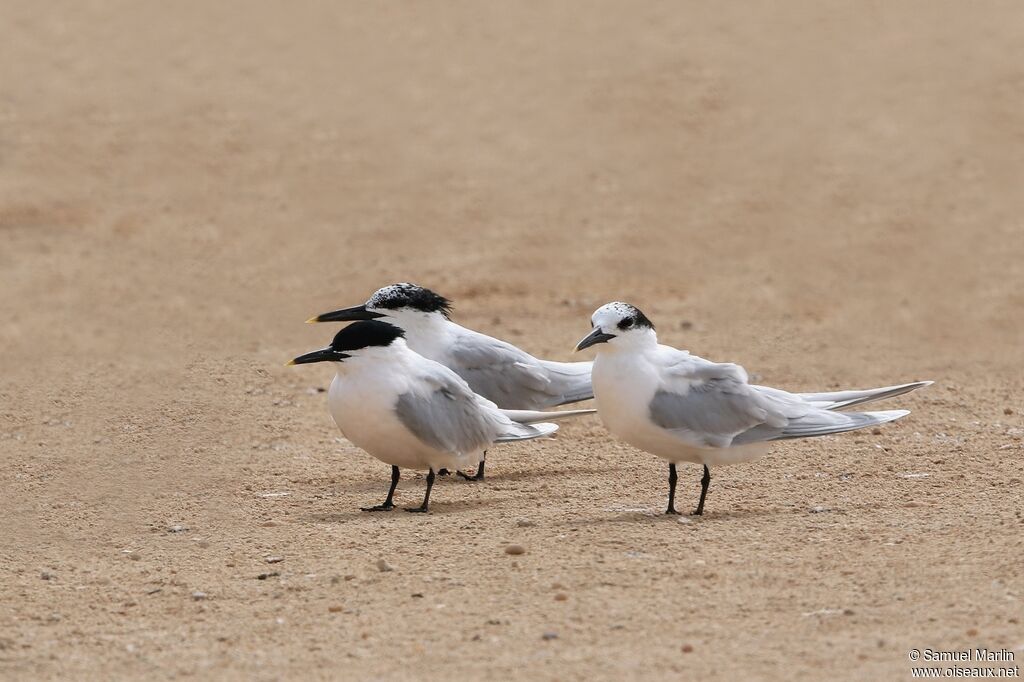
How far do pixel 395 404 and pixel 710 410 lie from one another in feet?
4.96

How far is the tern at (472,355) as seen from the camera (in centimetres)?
855

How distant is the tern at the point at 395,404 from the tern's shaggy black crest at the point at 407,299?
0.96 meters

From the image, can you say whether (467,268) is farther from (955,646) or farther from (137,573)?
(955,646)

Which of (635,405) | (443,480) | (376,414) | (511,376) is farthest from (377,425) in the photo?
(511,376)

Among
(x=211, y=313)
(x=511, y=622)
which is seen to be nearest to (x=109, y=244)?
(x=211, y=313)

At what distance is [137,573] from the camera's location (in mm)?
6285

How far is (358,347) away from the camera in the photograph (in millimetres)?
7289

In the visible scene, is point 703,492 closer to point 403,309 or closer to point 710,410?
point 710,410

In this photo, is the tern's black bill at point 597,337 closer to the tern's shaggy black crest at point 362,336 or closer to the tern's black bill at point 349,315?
the tern's shaggy black crest at point 362,336

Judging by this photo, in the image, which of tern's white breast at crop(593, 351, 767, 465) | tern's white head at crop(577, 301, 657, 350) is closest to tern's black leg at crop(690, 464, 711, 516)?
tern's white breast at crop(593, 351, 767, 465)

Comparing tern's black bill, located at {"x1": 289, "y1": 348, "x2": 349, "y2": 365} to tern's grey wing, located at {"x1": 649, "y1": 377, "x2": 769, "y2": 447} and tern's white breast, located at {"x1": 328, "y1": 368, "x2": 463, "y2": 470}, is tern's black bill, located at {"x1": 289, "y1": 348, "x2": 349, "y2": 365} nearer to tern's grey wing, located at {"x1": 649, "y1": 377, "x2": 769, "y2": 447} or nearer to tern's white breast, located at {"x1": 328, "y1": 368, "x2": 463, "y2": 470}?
tern's white breast, located at {"x1": 328, "y1": 368, "x2": 463, "y2": 470}

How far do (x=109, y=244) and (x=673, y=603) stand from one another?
10074mm

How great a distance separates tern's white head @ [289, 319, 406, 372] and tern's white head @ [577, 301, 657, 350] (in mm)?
1000

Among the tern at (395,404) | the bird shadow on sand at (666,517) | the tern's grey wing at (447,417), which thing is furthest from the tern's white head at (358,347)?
the bird shadow on sand at (666,517)
